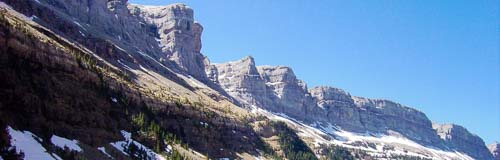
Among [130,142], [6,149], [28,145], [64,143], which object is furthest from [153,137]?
[6,149]

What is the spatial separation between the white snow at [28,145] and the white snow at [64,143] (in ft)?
17.7

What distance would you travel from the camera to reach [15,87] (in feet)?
231

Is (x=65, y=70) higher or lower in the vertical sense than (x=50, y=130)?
higher

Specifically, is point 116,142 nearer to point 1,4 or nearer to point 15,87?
point 15,87

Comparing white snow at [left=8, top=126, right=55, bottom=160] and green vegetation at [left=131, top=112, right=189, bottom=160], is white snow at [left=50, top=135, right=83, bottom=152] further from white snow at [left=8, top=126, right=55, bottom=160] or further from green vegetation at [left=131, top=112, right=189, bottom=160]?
green vegetation at [left=131, top=112, right=189, bottom=160]

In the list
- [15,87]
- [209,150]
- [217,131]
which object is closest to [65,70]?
[15,87]

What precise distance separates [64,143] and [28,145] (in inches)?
517

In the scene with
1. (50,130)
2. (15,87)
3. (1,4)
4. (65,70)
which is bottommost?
(50,130)

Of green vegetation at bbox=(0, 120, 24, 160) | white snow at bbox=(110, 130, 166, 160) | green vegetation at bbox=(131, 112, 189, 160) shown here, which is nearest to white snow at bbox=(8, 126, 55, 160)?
green vegetation at bbox=(0, 120, 24, 160)

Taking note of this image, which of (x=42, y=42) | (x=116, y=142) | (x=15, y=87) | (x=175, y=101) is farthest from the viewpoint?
(x=175, y=101)

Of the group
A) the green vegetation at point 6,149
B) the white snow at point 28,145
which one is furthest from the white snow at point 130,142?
the green vegetation at point 6,149

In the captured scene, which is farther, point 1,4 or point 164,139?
point 1,4

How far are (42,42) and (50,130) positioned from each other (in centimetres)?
3011

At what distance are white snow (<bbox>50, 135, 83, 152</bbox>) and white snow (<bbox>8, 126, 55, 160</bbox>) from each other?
5.41 meters
